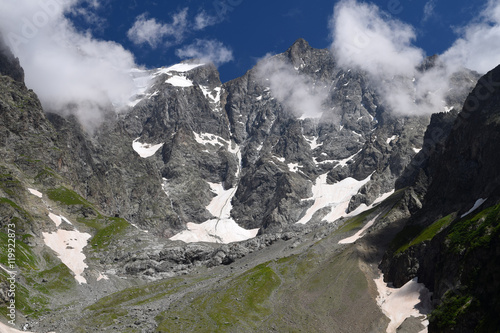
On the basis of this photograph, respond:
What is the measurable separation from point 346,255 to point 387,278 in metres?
17.7

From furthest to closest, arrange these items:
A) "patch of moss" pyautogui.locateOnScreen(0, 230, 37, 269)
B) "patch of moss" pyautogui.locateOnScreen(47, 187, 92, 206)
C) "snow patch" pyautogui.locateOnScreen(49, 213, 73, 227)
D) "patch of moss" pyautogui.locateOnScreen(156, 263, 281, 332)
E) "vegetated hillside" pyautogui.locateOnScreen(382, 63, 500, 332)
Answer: "patch of moss" pyautogui.locateOnScreen(47, 187, 92, 206) < "snow patch" pyautogui.locateOnScreen(49, 213, 73, 227) < "patch of moss" pyautogui.locateOnScreen(0, 230, 37, 269) < "patch of moss" pyautogui.locateOnScreen(156, 263, 281, 332) < "vegetated hillside" pyautogui.locateOnScreen(382, 63, 500, 332)

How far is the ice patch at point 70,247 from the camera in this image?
5207 inches

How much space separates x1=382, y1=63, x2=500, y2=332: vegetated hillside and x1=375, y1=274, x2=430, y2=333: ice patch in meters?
2.64

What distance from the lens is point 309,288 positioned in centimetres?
11819

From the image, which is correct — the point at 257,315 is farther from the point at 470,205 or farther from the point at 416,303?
the point at 470,205

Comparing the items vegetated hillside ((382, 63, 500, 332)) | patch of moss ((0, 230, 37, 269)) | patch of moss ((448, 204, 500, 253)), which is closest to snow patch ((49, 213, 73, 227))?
patch of moss ((0, 230, 37, 269))

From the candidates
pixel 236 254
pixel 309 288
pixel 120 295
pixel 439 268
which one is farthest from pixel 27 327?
pixel 236 254

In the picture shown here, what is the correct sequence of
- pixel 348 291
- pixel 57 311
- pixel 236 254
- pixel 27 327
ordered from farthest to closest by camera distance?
pixel 236 254
pixel 348 291
pixel 57 311
pixel 27 327

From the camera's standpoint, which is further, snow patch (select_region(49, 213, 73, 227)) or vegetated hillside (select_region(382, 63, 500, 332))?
snow patch (select_region(49, 213, 73, 227))

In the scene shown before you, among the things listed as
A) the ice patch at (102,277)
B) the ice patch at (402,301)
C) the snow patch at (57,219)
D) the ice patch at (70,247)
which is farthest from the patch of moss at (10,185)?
the ice patch at (402,301)

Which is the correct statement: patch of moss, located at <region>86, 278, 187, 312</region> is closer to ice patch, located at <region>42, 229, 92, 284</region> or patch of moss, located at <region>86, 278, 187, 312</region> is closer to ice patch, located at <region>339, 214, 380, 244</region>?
ice patch, located at <region>42, 229, 92, 284</region>

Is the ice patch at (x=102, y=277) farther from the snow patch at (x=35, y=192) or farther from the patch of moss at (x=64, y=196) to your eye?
the snow patch at (x=35, y=192)

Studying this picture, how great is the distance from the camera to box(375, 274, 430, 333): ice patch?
92.7 m

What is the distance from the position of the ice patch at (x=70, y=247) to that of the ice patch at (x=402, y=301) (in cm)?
8783
